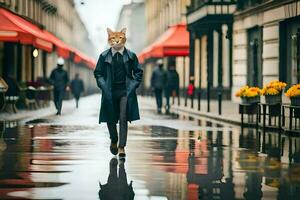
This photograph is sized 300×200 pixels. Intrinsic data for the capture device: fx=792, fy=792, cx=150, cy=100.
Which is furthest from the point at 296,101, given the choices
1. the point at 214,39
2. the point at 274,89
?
the point at 214,39

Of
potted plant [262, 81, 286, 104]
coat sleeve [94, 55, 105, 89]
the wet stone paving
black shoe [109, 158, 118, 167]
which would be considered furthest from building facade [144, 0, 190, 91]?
black shoe [109, 158, 118, 167]

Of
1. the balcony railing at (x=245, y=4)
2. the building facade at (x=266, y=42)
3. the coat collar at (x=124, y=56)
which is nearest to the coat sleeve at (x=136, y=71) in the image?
the coat collar at (x=124, y=56)

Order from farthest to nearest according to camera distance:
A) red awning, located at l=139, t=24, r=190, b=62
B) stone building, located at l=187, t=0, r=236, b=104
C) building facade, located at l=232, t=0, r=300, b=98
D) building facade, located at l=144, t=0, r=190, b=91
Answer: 1. building facade, located at l=144, t=0, r=190, b=91
2. red awning, located at l=139, t=24, r=190, b=62
3. stone building, located at l=187, t=0, r=236, b=104
4. building facade, located at l=232, t=0, r=300, b=98

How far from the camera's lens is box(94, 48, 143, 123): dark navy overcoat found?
12.6 m

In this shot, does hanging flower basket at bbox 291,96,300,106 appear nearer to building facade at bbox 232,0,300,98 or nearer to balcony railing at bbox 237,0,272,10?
building facade at bbox 232,0,300,98

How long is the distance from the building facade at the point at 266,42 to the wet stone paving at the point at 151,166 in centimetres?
1085

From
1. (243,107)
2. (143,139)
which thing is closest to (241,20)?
(243,107)

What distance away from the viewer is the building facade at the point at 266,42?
2886cm

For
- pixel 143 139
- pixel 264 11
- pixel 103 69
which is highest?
pixel 264 11

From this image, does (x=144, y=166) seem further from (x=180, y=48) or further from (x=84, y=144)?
(x=180, y=48)

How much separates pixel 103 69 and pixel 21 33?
16.9m

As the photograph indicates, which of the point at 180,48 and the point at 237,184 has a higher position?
the point at 180,48

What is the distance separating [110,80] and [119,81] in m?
0.15

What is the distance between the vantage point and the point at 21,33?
29031 mm
